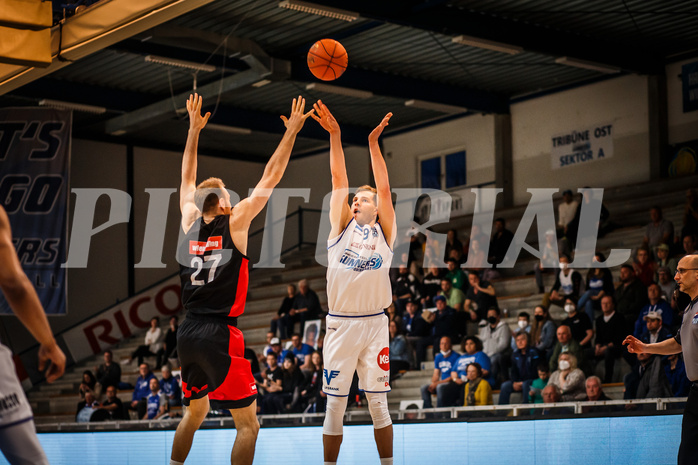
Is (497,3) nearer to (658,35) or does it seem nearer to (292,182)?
(658,35)

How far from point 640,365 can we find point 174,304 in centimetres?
1561

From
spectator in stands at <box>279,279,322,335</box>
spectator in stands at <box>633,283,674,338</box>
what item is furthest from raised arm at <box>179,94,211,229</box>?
spectator in stands at <box>279,279,322,335</box>

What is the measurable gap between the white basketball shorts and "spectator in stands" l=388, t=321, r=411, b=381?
7884mm

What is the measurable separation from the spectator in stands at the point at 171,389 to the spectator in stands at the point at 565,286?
276 inches

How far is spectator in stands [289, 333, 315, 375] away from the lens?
15.2 metres

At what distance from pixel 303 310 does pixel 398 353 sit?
3100mm

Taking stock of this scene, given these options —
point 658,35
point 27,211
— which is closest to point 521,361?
point 658,35

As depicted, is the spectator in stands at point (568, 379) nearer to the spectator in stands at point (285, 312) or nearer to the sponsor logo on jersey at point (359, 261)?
the sponsor logo on jersey at point (359, 261)

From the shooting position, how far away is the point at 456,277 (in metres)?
16.2

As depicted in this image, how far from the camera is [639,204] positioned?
17.6m

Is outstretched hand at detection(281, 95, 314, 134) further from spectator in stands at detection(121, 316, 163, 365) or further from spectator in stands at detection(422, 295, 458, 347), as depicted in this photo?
spectator in stands at detection(121, 316, 163, 365)

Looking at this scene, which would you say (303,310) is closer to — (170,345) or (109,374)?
(170,345)

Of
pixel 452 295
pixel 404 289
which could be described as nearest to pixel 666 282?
pixel 452 295

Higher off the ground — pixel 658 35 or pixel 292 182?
pixel 658 35
